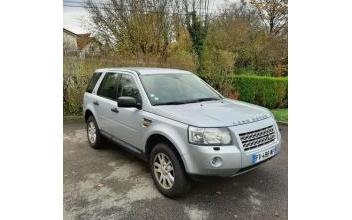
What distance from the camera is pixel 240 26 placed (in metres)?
3.77

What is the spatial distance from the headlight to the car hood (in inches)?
1.7

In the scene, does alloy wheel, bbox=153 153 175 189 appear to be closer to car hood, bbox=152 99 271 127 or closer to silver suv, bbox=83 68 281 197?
silver suv, bbox=83 68 281 197

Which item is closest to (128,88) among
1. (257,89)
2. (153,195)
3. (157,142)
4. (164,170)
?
(157,142)

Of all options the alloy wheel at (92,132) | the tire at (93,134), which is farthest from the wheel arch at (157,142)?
the alloy wheel at (92,132)

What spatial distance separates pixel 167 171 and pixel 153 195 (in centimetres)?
27

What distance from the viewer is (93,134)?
3623 mm

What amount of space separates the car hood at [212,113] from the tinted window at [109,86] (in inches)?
34.7

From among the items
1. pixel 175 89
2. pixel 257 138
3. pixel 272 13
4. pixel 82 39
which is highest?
pixel 272 13

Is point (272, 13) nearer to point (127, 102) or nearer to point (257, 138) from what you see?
point (257, 138)

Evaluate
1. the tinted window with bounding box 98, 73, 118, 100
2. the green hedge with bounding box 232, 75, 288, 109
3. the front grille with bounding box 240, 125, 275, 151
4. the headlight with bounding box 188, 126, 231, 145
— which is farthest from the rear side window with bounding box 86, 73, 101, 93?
the green hedge with bounding box 232, 75, 288, 109

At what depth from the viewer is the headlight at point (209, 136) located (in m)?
2.11
